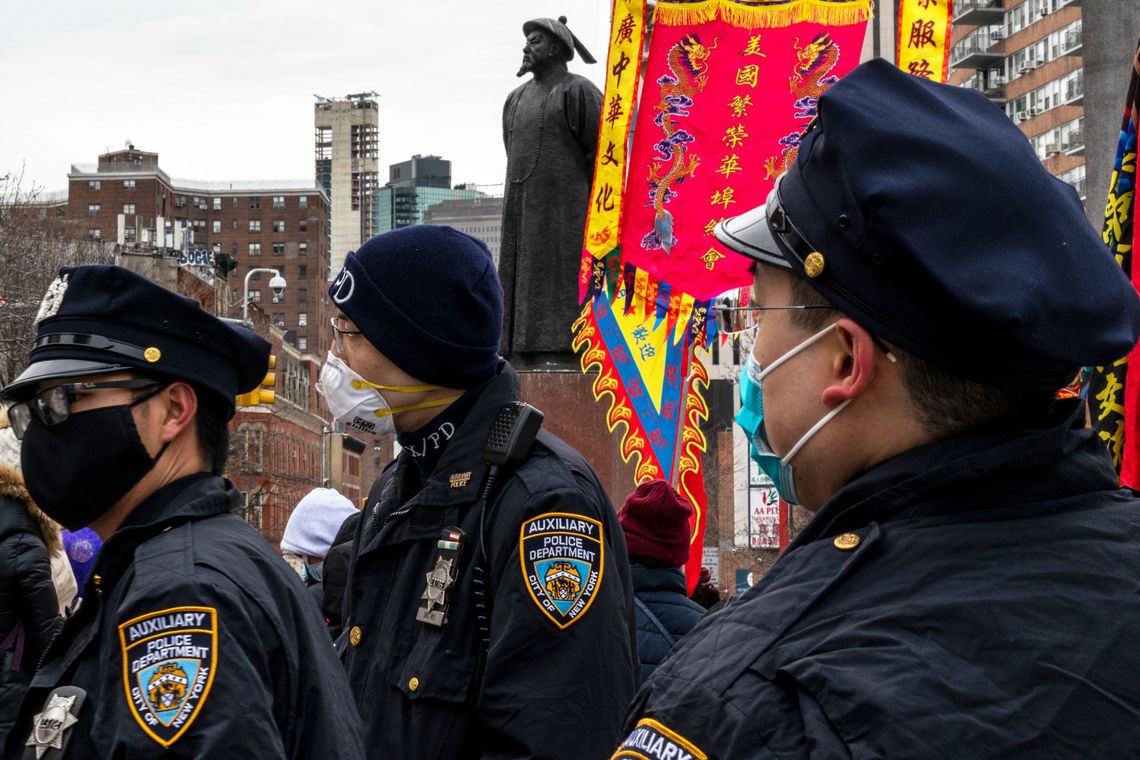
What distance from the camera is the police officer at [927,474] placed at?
4.92ft

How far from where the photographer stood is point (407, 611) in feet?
11.4

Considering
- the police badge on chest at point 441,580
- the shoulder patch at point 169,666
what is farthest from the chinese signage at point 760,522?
the shoulder patch at point 169,666

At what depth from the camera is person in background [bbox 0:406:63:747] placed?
6.67 meters

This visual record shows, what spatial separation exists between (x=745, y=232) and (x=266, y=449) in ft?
275

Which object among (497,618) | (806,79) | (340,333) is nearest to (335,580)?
(340,333)

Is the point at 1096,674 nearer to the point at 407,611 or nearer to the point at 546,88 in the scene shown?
the point at 407,611

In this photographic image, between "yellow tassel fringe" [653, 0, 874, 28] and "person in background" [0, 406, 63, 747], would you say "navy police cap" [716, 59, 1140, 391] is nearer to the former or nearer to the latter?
"person in background" [0, 406, 63, 747]

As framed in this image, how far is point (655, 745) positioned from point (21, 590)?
18.9 feet

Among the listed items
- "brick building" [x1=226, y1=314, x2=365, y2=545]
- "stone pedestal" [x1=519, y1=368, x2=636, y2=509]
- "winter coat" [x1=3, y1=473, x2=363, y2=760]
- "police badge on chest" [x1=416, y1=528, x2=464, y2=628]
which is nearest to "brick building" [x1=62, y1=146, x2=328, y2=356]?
"brick building" [x1=226, y1=314, x2=365, y2=545]

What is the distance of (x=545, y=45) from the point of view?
1004 cm

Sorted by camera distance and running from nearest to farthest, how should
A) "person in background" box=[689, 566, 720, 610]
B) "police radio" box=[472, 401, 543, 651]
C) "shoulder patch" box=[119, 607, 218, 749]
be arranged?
1. "shoulder patch" box=[119, 607, 218, 749]
2. "police radio" box=[472, 401, 543, 651]
3. "person in background" box=[689, 566, 720, 610]

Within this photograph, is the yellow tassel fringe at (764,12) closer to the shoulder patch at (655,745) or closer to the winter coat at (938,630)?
the winter coat at (938,630)

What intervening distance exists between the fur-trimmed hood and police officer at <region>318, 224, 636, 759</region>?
3.44 m

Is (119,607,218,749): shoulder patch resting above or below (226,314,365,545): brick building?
above
